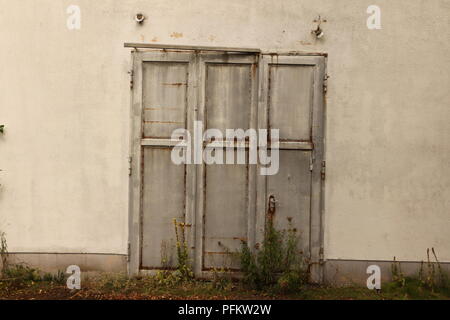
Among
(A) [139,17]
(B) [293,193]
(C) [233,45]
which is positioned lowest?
(B) [293,193]

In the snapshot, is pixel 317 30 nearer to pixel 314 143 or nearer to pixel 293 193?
pixel 314 143

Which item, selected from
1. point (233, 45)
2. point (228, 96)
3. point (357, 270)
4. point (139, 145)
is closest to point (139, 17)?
point (233, 45)

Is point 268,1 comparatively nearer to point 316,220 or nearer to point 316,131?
point 316,131

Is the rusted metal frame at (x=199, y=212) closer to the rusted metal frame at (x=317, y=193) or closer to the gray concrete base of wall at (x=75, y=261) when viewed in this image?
the gray concrete base of wall at (x=75, y=261)

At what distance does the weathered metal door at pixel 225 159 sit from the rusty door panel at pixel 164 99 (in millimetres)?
11

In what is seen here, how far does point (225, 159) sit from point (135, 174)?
1.05 m

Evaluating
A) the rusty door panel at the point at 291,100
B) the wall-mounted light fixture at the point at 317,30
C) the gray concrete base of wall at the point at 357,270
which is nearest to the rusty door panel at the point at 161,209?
the rusty door panel at the point at 291,100

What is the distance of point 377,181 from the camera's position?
4949 millimetres

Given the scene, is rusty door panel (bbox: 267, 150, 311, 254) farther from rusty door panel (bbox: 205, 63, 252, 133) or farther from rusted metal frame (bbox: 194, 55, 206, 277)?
rusted metal frame (bbox: 194, 55, 206, 277)

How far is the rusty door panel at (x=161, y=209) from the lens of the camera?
4.97m

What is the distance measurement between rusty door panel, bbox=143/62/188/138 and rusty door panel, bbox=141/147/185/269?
0.29 metres

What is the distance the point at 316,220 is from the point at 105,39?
3186mm

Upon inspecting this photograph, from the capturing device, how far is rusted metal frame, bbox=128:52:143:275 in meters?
4.91

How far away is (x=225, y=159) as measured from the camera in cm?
496
